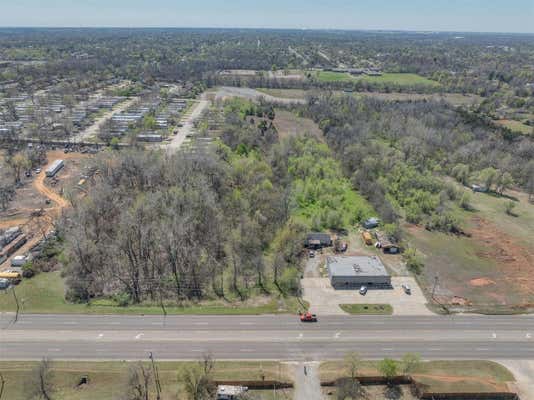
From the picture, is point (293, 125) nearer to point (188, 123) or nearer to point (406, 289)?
point (188, 123)

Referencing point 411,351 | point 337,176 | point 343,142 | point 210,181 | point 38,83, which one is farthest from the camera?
point 38,83

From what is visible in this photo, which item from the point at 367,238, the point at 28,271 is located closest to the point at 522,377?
the point at 367,238

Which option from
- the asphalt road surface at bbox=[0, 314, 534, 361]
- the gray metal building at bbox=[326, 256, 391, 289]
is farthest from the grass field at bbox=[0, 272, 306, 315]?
the gray metal building at bbox=[326, 256, 391, 289]

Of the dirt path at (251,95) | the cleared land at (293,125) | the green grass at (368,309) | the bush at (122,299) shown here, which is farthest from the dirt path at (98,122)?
the green grass at (368,309)

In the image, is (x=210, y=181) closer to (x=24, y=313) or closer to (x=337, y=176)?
(x=337, y=176)

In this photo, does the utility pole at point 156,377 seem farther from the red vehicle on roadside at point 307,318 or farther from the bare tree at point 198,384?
the red vehicle on roadside at point 307,318

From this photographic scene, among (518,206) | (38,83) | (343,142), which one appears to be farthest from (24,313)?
(38,83)

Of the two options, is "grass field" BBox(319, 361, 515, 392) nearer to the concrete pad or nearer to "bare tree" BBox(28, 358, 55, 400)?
the concrete pad
